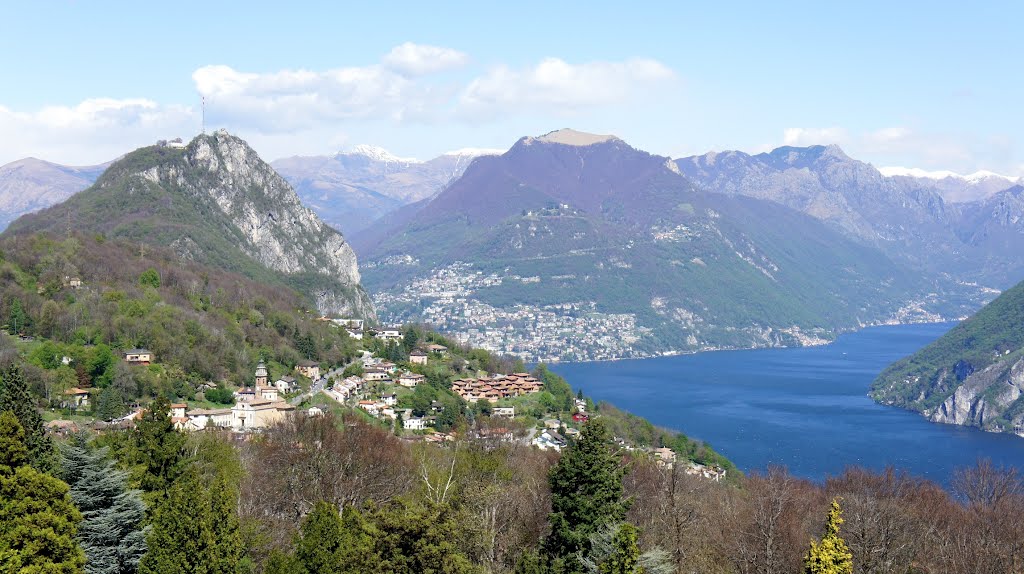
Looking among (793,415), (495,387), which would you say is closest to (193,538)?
(495,387)

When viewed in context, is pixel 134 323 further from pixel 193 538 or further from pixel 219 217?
pixel 219 217

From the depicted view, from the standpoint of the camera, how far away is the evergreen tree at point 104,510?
64.5ft

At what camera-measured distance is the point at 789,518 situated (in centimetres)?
2819

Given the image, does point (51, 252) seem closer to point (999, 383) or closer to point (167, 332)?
point (167, 332)

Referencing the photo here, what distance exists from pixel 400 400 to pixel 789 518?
124ft

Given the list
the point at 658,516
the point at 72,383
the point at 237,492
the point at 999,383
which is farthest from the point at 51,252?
the point at 999,383

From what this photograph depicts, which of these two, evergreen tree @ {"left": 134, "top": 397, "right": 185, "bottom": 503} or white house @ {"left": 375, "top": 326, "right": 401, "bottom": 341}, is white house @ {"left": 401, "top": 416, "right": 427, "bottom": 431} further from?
evergreen tree @ {"left": 134, "top": 397, "right": 185, "bottom": 503}

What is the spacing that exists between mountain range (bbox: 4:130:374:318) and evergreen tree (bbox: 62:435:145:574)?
79833mm

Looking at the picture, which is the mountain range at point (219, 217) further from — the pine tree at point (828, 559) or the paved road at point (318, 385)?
the pine tree at point (828, 559)

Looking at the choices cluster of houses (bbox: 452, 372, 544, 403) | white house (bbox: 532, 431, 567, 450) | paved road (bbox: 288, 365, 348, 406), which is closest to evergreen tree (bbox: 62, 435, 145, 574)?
white house (bbox: 532, 431, 567, 450)

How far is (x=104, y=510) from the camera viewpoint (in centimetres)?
2031

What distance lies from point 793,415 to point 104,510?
292 feet

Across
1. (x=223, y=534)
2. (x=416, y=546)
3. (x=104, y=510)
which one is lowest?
(x=223, y=534)

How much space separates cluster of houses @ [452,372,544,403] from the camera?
6775 cm
